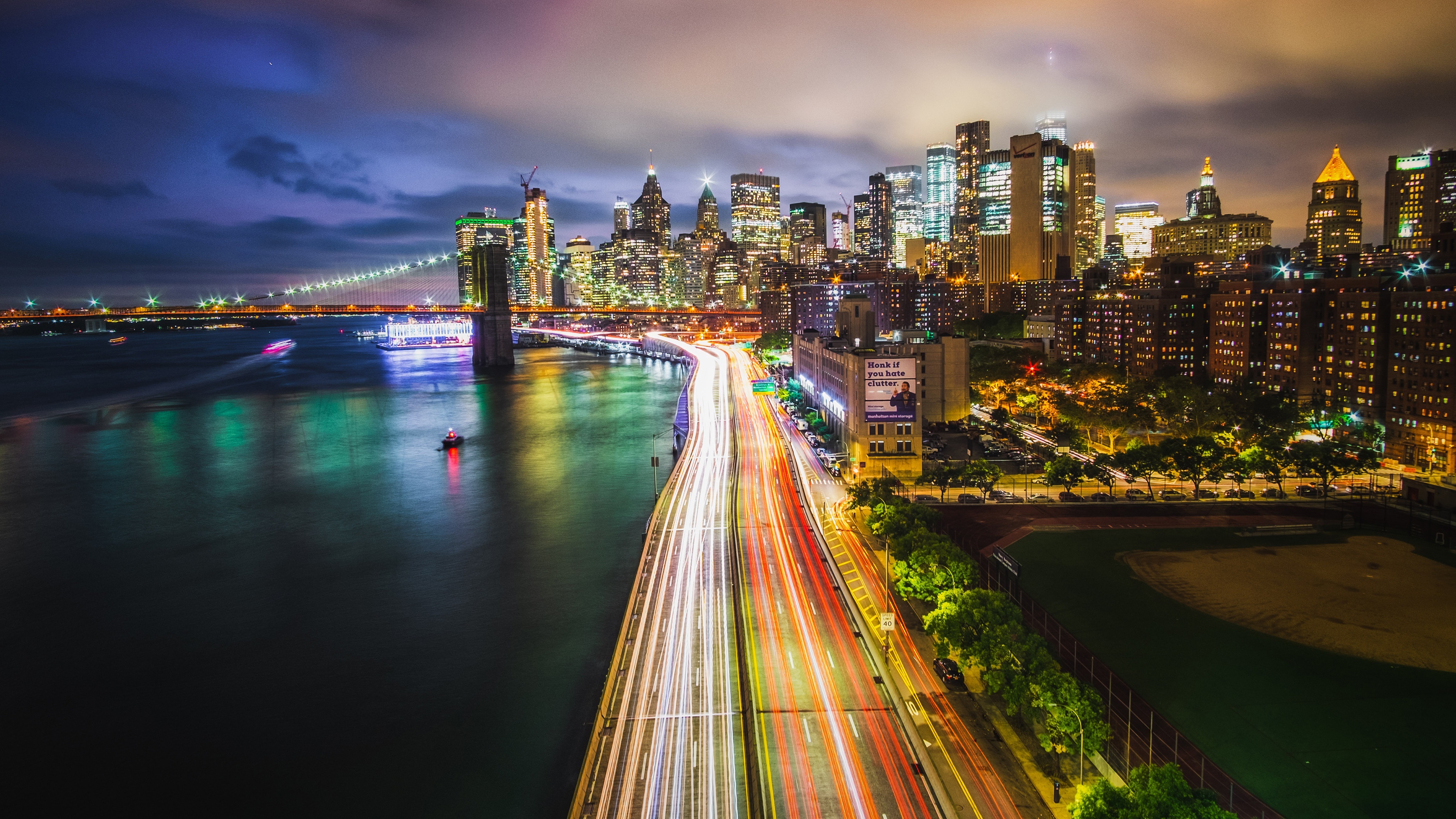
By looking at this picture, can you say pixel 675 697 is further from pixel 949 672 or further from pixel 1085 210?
pixel 1085 210

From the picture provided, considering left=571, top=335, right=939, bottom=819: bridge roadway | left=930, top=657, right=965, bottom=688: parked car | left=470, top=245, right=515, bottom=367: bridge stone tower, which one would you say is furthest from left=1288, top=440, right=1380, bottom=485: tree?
left=470, top=245, right=515, bottom=367: bridge stone tower

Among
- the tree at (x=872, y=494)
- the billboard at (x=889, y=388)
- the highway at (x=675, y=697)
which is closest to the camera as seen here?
the highway at (x=675, y=697)

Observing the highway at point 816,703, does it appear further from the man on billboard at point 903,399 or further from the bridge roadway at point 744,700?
the man on billboard at point 903,399

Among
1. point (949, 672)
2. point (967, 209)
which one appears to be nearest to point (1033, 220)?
point (967, 209)

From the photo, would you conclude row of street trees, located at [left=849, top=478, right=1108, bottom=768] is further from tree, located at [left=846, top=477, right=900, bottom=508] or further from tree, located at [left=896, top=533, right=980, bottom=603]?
tree, located at [left=846, top=477, right=900, bottom=508]

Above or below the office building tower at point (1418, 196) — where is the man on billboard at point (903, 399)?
below

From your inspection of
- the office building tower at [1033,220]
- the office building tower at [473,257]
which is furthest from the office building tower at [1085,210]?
the office building tower at [473,257]
